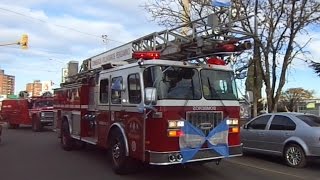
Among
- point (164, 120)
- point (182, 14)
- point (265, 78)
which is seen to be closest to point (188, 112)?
point (164, 120)

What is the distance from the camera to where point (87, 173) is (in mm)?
11430

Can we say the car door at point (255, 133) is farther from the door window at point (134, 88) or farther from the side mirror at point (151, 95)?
the side mirror at point (151, 95)

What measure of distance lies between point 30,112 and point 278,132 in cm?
A: 2067

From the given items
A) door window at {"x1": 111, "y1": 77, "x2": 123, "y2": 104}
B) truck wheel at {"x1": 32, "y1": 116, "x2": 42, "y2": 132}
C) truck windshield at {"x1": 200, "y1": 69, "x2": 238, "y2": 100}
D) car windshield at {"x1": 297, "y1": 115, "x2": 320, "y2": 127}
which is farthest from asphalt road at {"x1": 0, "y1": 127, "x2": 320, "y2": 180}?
truck wheel at {"x1": 32, "y1": 116, "x2": 42, "y2": 132}

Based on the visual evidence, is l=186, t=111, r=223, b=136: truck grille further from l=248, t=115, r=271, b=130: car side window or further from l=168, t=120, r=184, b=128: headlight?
l=248, t=115, r=271, b=130: car side window

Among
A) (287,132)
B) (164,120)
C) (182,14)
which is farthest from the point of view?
(182,14)

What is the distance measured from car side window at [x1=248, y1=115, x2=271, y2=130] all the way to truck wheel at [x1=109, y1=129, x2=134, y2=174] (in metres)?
5.08

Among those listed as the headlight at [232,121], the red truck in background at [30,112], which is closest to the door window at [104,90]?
the headlight at [232,121]

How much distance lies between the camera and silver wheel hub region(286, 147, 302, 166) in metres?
12.6

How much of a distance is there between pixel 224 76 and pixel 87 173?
4.13 m

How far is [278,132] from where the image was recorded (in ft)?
44.2

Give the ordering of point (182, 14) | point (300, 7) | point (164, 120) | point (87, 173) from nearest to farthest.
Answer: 1. point (164, 120)
2. point (87, 173)
3. point (300, 7)
4. point (182, 14)

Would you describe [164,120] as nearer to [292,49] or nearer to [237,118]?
[237,118]

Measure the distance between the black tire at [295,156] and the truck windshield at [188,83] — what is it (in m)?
2.97
